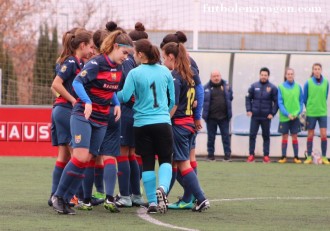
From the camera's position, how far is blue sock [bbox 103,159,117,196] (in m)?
10.1

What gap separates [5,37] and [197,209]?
2221 cm

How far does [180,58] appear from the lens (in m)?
10.2

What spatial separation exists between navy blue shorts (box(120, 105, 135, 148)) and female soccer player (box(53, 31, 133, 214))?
76 centimetres

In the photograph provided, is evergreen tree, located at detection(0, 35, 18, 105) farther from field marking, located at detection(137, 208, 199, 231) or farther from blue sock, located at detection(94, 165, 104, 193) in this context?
field marking, located at detection(137, 208, 199, 231)

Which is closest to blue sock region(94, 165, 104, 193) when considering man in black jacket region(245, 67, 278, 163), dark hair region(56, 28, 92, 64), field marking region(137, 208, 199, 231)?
field marking region(137, 208, 199, 231)

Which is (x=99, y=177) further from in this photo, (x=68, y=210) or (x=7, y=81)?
(x=7, y=81)

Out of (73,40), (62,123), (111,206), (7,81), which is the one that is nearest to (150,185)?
(111,206)

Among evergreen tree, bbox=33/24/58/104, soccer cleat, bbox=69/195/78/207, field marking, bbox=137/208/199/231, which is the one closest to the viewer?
field marking, bbox=137/208/199/231

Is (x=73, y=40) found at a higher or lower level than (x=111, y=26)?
lower

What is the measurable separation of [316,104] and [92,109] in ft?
35.8

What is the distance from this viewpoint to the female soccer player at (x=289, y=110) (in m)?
19.9

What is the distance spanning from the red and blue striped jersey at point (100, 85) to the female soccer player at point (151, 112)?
143 mm

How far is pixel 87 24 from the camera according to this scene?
2425 cm

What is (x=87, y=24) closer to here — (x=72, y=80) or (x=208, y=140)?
(x=208, y=140)
